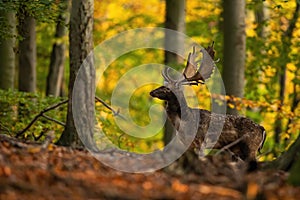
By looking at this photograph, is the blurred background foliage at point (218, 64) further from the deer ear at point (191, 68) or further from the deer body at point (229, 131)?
the deer ear at point (191, 68)

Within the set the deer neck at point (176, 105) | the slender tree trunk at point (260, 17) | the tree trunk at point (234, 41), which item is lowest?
the deer neck at point (176, 105)

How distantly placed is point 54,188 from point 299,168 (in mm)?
1915

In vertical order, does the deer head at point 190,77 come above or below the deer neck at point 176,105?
above

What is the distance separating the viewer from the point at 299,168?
204 inches

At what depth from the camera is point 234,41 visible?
1320 centimetres

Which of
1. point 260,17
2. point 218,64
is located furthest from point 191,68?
point 260,17

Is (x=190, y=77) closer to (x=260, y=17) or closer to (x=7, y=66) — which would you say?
(x=7, y=66)

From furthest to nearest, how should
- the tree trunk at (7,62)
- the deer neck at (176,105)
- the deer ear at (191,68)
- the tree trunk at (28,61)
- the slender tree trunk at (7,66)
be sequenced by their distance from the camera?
the tree trunk at (28,61)
the tree trunk at (7,62)
the slender tree trunk at (7,66)
the deer ear at (191,68)
the deer neck at (176,105)

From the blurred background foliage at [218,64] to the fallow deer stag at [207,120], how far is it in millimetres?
1702

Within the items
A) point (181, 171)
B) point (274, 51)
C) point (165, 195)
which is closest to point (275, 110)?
point (274, 51)

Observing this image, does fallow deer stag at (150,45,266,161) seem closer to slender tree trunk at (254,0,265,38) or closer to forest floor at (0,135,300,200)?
forest floor at (0,135,300,200)

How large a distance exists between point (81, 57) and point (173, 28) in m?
6.14

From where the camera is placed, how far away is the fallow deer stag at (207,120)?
28.5 ft

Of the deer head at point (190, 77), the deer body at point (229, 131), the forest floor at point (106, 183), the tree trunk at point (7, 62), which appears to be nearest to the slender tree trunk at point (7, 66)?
the tree trunk at point (7, 62)
